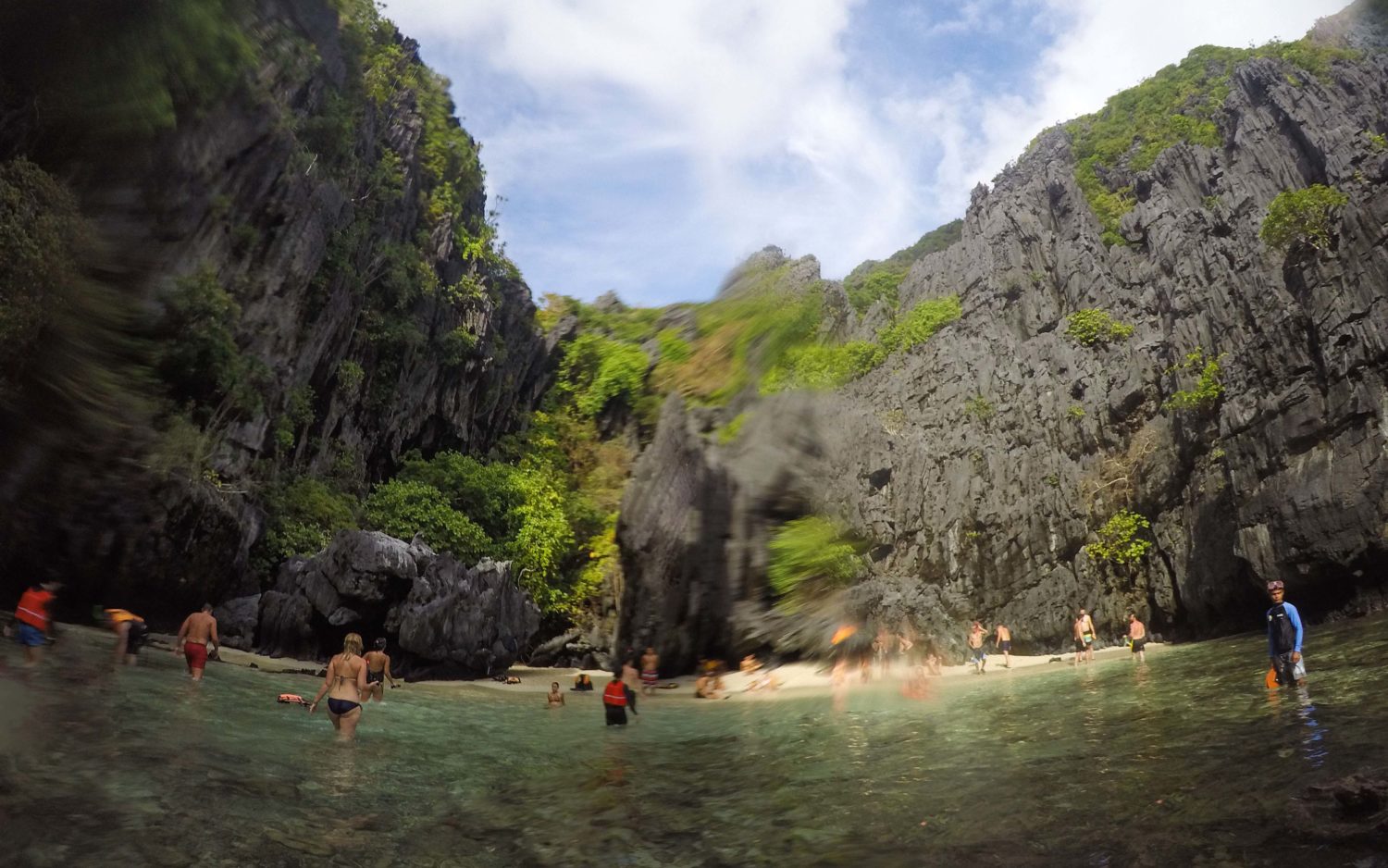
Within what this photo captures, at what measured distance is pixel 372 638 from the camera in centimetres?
2403

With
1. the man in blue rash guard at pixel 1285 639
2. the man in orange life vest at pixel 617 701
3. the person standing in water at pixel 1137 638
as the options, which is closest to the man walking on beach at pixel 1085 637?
the person standing in water at pixel 1137 638

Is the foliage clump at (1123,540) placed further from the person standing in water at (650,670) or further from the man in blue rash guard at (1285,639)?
the person standing in water at (650,670)

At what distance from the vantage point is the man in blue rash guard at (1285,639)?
1130 centimetres

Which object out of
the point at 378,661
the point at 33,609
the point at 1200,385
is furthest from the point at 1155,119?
the point at 33,609

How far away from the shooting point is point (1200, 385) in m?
37.1

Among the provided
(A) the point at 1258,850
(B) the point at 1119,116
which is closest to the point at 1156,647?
(A) the point at 1258,850

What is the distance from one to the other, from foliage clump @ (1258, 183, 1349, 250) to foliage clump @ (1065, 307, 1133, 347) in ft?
29.6

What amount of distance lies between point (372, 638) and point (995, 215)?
1994 inches

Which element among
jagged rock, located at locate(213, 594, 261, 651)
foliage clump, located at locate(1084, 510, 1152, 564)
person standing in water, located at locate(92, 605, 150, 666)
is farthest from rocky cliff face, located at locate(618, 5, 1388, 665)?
jagged rock, located at locate(213, 594, 261, 651)

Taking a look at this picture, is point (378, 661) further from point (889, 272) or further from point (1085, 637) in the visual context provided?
point (889, 272)

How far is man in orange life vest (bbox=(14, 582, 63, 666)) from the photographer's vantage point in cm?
1277

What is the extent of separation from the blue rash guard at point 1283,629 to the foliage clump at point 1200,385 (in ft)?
92.2

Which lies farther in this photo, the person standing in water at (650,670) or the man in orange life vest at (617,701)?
the person standing in water at (650,670)

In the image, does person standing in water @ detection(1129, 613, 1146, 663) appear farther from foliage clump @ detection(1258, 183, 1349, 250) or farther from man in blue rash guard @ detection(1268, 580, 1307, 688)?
foliage clump @ detection(1258, 183, 1349, 250)
